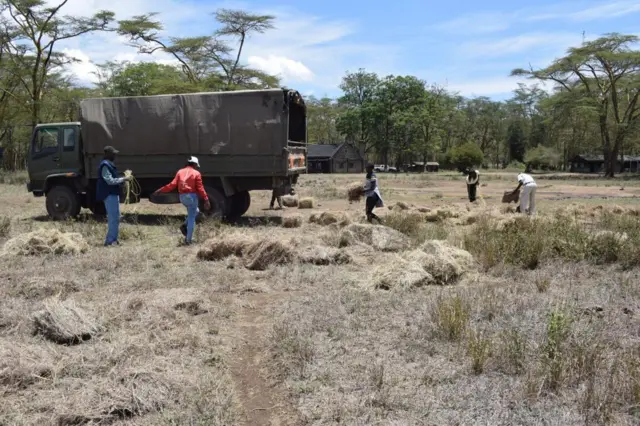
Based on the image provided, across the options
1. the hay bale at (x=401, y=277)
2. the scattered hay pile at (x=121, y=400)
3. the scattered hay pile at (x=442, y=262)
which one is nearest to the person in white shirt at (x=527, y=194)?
the scattered hay pile at (x=442, y=262)

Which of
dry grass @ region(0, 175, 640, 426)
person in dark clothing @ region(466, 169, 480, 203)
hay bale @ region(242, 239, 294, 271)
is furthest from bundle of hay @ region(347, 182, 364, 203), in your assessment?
hay bale @ region(242, 239, 294, 271)

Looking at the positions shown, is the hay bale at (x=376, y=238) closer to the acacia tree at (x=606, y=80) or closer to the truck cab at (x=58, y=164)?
the truck cab at (x=58, y=164)

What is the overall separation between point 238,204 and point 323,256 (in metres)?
6.79

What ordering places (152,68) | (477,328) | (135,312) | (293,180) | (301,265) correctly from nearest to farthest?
(477,328) → (135,312) → (301,265) → (293,180) → (152,68)

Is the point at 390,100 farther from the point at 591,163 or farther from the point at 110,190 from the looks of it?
the point at 110,190

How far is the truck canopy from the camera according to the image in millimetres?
13172

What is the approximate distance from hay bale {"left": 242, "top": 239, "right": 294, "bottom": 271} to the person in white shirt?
7016 mm

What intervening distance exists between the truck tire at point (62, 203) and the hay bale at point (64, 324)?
937 centimetres

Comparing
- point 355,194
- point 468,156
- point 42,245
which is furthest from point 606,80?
point 42,245

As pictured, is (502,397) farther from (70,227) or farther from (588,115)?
(588,115)

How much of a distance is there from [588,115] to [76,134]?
54.6 metres

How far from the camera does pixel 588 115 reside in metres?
55.7

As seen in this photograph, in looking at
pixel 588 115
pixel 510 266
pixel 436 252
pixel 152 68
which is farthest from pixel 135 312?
pixel 588 115

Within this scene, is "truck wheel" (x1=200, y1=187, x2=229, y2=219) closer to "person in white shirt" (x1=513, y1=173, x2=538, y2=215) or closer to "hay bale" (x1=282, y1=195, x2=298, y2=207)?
"hay bale" (x1=282, y1=195, x2=298, y2=207)
